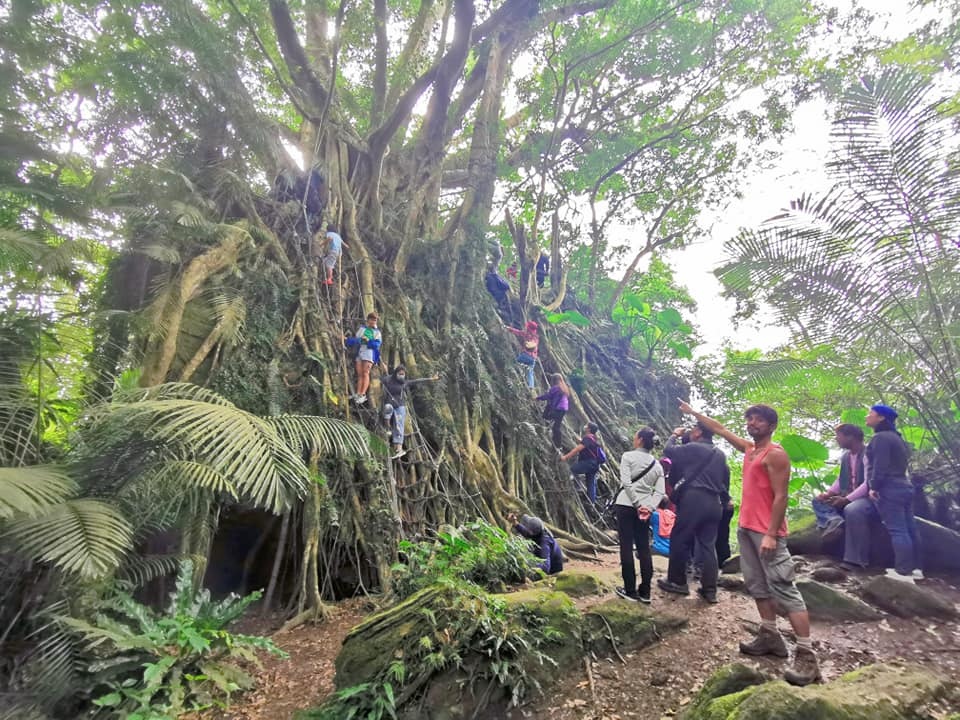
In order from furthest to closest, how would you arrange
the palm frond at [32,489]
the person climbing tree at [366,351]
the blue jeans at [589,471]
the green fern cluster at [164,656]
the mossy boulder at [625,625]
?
the blue jeans at [589,471]
the person climbing tree at [366,351]
the mossy boulder at [625,625]
the green fern cluster at [164,656]
the palm frond at [32,489]

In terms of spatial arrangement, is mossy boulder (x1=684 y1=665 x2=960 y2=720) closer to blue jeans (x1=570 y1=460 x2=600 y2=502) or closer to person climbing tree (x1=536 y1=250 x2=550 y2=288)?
blue jeans (x1=570 y1=460 x2=600 y2=502)

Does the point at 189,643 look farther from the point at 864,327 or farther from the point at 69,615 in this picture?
the point at 864,327

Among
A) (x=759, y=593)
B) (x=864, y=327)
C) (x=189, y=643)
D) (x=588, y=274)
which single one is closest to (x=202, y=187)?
(x=189, y=643)

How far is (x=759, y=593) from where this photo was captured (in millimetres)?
3000

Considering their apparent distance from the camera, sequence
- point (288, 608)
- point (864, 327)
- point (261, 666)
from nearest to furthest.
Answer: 1. point (261, 666)
2. point (288, 608)
3. point (864, 327)

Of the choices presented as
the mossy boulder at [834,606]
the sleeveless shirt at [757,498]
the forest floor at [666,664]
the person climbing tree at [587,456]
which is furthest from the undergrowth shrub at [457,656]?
the person climbing tree at [587,456]

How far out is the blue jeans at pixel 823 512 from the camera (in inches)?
217

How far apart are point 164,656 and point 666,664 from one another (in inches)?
124

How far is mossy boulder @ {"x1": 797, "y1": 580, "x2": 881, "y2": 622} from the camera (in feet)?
11.8

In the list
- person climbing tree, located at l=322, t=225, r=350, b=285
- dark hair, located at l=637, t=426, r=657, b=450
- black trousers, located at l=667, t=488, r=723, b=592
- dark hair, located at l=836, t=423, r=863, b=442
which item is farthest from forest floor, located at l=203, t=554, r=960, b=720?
person climbing tree, located at l=322, t=225, r=350, b=285

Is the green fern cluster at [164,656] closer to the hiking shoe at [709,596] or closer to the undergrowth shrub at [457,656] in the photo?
the undergrowth shrub at [457,656]

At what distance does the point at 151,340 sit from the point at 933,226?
7.82 meters

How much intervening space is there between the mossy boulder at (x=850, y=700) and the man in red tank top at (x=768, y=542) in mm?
538

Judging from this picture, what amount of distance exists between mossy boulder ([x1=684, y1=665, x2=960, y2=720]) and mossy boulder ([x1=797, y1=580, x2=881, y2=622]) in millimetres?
1531
